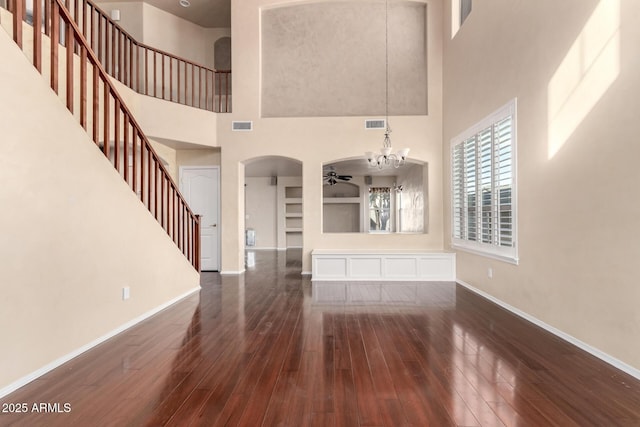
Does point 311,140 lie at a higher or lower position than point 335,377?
higher

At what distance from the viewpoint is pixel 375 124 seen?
258 inches

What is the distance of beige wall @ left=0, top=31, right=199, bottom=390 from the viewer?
2225 mm

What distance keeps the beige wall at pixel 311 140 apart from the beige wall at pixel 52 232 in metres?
3.30

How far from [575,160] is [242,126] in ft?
18.3

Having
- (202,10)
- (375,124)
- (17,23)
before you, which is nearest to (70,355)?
(17,23)

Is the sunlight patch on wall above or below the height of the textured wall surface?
below

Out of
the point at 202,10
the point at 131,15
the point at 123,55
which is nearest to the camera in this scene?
the point at 123,55

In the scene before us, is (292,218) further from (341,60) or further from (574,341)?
(574,341)

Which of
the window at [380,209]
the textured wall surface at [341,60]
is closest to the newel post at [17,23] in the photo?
the textured wall surface at [341,60]

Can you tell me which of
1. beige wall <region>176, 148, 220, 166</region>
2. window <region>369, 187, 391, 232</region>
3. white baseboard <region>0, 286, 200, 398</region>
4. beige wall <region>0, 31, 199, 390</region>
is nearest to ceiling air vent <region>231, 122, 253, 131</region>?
beige wall <region>176, 148, 220, 166</region>

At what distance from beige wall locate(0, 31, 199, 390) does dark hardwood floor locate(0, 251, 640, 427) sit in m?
0.29

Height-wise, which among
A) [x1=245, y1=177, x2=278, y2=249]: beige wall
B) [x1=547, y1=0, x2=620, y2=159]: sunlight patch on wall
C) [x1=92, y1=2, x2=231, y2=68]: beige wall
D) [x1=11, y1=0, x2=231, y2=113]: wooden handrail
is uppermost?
[x1=92, y1=2, x2=231, y2=68]: beige wall

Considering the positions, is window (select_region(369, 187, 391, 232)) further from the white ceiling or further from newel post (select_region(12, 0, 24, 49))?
newel post (select_region(12, 0, 24, 49))

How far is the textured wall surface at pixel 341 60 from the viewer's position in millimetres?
6602
